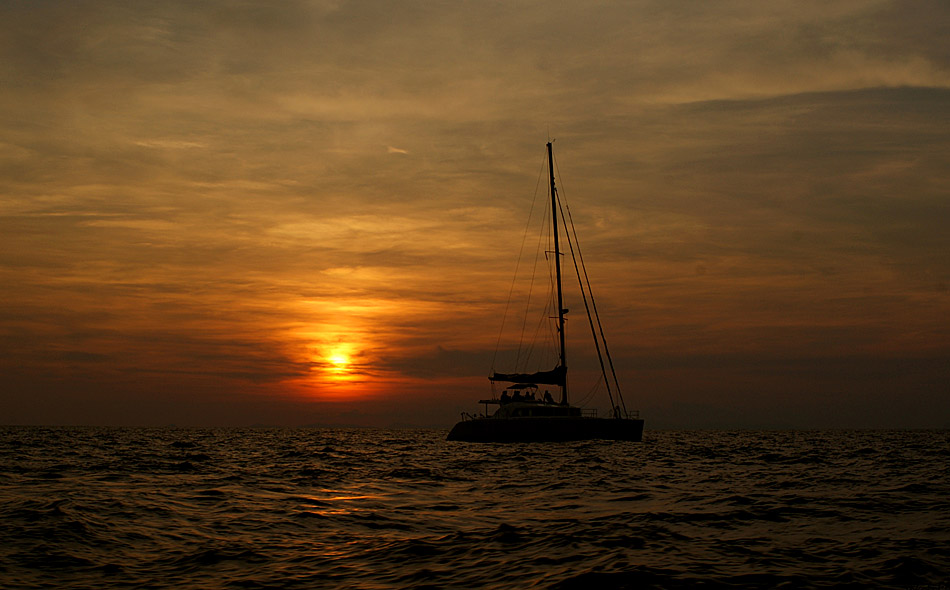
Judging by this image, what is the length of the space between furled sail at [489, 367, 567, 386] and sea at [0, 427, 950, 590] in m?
24.7

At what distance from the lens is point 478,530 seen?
1519 centimetres

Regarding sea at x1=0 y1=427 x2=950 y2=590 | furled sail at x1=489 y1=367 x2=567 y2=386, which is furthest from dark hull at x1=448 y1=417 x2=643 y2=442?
sea at x1=0 y1=427 x2=950 y2=590

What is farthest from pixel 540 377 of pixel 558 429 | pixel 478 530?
pixel 478 530

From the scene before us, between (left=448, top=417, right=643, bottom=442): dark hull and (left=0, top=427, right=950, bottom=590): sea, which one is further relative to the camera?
(left=448, top=417, right=643, bottom=442): dark hull

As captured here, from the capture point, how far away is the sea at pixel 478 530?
11266 mm

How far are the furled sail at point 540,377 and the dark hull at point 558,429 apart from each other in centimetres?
435

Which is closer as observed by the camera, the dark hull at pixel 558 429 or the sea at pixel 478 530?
the sea at pixel 478 530

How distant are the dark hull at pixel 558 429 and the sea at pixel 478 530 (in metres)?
18.7

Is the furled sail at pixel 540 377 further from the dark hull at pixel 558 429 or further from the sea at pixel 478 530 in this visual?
the sea at pixel 478 530

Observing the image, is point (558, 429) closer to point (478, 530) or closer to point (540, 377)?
point (540, 377)

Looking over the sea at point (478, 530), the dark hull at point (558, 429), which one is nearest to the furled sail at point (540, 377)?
the dark hull at point (558, 429)

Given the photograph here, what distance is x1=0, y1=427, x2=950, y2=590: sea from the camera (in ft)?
37.0

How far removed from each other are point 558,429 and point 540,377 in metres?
6.85

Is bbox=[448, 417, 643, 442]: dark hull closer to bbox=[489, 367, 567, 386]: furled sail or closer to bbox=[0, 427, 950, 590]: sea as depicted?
bbox=[489, 367, 567, 386]: furled sail
